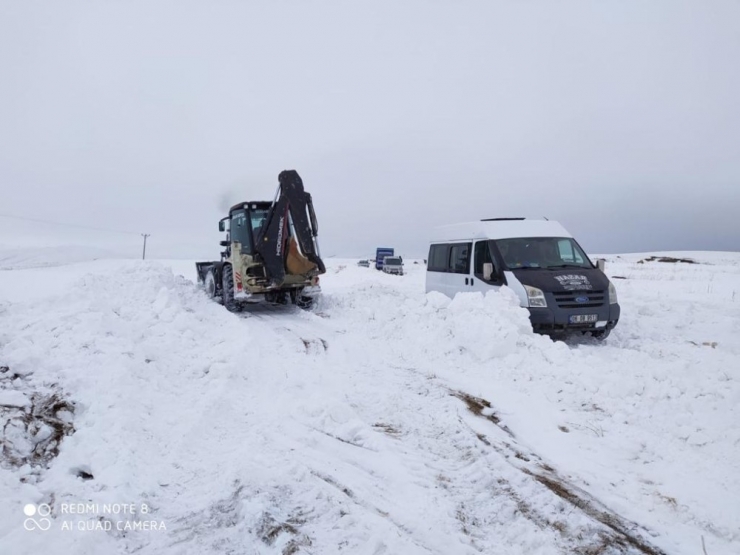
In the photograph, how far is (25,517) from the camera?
2734mm

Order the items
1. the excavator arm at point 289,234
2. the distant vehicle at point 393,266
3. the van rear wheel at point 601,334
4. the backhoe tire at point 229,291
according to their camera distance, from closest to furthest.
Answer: the van rear wheel at point 601,334 → the excavator arm at point 289,234 → the backhoe tire at point 229,291 → the distant vehicle at point 393,266

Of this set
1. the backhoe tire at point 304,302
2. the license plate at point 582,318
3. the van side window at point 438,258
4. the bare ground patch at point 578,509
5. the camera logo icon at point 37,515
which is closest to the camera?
the camera logo icon at point 37,515

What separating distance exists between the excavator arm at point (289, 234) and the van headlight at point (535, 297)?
5.35 meters

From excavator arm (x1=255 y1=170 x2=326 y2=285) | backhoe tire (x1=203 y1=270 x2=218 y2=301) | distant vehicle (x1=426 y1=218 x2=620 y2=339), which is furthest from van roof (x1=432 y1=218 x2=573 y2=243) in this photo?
backhoe tire (x1=203 y1=270 x2=218 y2=301)

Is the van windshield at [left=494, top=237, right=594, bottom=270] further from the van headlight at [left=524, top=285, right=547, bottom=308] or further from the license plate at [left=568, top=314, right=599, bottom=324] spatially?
the license plate at [left=568, top=314, right=599, bottom=324]

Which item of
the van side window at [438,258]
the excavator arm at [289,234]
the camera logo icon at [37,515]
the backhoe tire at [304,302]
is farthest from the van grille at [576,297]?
the camera logo icon at [37,515]

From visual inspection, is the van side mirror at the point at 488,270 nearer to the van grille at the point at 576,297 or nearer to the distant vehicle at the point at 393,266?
the van grille at the point at 576,297

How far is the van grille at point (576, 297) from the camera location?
315 inches

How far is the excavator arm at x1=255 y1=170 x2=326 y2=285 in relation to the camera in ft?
35.4

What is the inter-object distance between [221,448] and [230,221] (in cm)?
962

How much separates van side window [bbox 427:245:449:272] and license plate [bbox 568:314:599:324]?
148 inches

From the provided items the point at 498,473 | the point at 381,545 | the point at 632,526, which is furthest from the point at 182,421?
the point at 632,526

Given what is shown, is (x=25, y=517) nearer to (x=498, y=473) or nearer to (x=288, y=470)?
(x=288, y=470)

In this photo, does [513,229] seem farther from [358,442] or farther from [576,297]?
[358,442]
